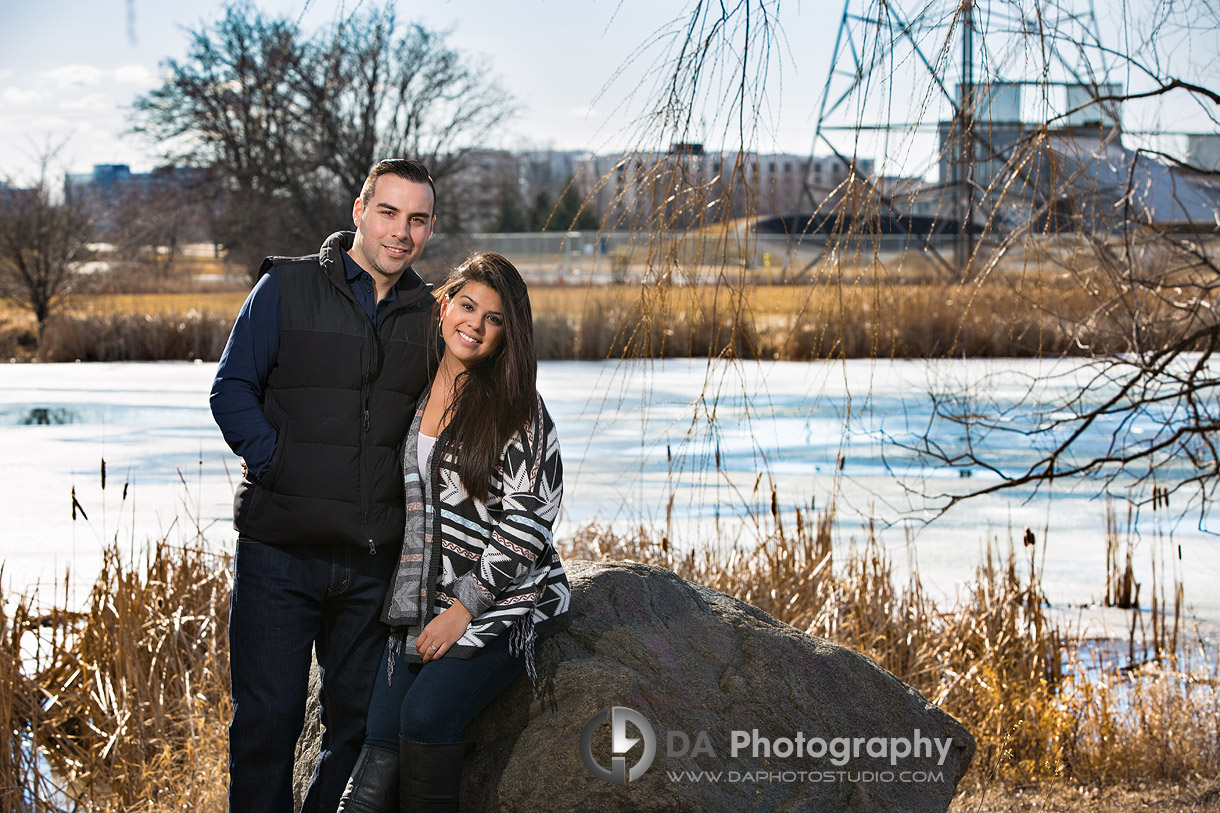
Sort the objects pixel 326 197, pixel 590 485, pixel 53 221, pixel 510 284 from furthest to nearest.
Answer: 1. pixel 326 197
2. pixel 53 221
3. pixel 590 485
4. pixel 510 284

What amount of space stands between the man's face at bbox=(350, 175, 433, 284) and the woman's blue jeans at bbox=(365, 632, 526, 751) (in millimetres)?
815

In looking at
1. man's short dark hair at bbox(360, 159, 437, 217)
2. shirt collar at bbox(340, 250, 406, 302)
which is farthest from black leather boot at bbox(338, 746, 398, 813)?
man's short dark hair at bbox(360, 159, 437, 217)

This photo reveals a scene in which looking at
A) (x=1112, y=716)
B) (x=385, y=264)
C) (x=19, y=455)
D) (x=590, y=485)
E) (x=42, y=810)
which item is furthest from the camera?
(x=19, y=455)

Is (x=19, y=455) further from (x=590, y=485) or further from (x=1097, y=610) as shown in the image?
(x=1097, y=610)

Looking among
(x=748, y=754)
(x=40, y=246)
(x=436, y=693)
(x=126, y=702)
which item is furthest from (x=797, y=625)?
(x=40, y=246)

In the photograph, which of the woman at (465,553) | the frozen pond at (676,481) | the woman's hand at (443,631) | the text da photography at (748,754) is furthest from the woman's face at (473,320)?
the frozen pond at (676,481)

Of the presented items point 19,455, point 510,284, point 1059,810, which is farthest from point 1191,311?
point 19,455

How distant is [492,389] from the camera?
2201 mm

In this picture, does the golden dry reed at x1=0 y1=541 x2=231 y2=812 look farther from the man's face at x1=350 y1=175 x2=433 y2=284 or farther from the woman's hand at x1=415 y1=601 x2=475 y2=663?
the man's face at x1=350 y1=175 x2=433 y2=284

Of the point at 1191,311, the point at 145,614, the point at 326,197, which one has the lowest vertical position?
the point at 145,614

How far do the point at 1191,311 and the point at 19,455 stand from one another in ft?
24.3

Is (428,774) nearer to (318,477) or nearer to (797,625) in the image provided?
(318,477)

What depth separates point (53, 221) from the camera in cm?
1534

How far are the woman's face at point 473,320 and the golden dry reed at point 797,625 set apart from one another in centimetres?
168
